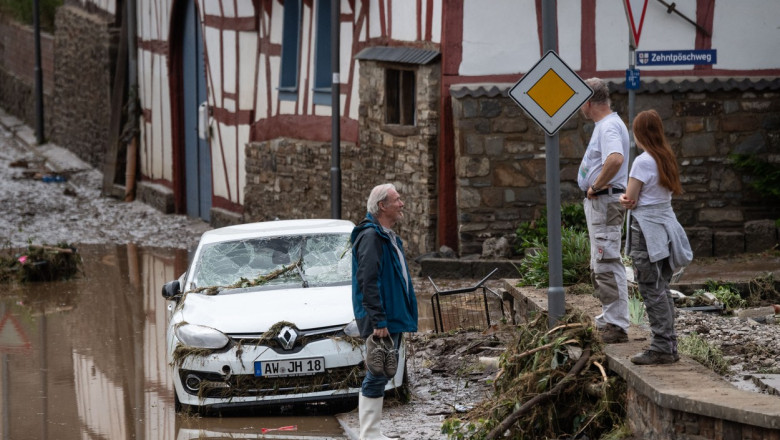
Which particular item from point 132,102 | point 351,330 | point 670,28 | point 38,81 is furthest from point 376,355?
point 38,81

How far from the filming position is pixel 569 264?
31.8 ft

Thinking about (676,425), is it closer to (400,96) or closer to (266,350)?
(266,350)

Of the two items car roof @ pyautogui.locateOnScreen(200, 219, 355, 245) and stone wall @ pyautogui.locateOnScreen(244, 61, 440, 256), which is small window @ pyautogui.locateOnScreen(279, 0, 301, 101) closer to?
stone wall @ pyautogui.locateOnScreen(244, 61, 440, 256)

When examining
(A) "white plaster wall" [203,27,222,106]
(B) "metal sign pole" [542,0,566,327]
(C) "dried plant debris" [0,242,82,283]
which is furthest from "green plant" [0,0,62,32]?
(B) "metal sign pole" [542,0,566,327]

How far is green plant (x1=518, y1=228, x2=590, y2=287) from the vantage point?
9633 mm

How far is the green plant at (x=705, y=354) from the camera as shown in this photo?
7160 millimetres

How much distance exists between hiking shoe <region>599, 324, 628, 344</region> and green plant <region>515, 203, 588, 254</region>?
638 centimetres

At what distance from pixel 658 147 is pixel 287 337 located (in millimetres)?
2753

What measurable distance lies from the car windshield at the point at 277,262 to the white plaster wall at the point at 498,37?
5.41 metres

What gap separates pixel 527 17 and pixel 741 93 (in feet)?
8.71

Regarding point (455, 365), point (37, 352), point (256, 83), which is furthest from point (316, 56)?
point (455, 365)

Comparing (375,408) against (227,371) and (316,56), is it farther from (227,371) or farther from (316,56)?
(316,56)

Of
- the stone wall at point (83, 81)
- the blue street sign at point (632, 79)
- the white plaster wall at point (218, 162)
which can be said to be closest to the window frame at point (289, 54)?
the white plaster wall at point (218, 162)

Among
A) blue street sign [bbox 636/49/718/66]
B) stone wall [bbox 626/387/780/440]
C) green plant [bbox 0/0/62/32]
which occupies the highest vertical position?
green plant [bbox 0/0/62/32]
